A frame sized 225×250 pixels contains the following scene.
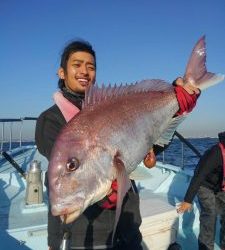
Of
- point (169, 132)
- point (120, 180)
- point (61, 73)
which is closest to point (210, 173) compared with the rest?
point (169, 132)

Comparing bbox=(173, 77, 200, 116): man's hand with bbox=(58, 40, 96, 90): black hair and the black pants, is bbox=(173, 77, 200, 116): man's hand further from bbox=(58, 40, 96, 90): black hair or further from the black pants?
the black pants

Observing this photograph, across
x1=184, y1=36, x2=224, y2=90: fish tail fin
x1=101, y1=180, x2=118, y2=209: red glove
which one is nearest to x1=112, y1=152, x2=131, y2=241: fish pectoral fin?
x1=101, y1=180, x2=118, y2=209: red glove

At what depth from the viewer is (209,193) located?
5.20 m

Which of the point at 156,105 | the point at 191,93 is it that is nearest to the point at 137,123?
the point at 156,105

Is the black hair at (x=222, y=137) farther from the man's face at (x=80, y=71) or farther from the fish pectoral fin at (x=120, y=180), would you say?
the fish pectoral fin at (x=120, y=180)

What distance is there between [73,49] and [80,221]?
1.43 m

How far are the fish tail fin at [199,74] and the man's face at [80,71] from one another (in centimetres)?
79

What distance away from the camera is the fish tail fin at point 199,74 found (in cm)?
269

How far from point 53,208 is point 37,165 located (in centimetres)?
383

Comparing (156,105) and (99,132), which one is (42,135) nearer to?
(99,132)

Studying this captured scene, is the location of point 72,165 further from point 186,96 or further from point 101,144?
point 186,96

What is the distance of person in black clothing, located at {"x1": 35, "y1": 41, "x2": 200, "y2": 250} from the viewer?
2668 mm

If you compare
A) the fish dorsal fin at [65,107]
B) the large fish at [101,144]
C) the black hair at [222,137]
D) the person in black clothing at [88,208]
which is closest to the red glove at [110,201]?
the person in black clothing at [88,208]

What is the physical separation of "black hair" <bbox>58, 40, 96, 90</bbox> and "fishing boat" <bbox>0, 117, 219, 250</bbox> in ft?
6.47
